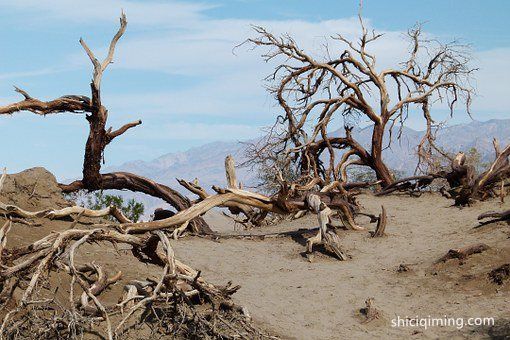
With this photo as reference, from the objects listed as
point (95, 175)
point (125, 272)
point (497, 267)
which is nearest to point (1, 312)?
point (125, 272)

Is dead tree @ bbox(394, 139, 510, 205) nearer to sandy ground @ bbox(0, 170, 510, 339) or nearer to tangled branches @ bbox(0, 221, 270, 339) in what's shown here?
sandy ground @ bbox(0, 170, 510, 339)

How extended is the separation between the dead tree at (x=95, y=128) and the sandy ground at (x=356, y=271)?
1.41 meters

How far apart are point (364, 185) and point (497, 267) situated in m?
7.15

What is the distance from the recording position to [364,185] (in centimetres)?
1631

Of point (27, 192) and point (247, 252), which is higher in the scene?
point (27, 192)

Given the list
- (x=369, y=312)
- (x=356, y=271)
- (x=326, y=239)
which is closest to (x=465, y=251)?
(x=356, y=271)

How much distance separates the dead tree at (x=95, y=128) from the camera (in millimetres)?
13406

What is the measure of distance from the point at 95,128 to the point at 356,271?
18.5 ft

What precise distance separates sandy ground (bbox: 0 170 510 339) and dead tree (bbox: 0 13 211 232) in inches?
55.4

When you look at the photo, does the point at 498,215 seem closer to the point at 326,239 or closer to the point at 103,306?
the point at 326,239

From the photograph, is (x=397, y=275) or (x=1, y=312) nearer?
(x=1, y=312)

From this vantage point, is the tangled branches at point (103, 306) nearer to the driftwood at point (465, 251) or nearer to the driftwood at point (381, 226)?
the driftwood at point (465, 251)

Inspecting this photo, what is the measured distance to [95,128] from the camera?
45.0ft

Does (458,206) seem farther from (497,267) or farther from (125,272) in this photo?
(125,272)
